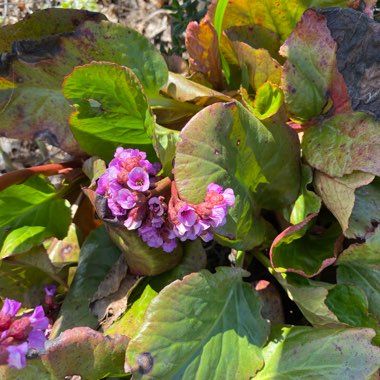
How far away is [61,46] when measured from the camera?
1.25 m

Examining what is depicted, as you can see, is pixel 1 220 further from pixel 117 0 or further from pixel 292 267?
pixel 117 0

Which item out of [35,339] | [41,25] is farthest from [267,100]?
[35,339]

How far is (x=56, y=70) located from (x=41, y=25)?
0.14m

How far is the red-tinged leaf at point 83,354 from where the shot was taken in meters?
1.05

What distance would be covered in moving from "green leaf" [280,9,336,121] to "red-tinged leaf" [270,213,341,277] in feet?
0.77

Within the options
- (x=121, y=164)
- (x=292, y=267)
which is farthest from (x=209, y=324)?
(x=121, y=164)

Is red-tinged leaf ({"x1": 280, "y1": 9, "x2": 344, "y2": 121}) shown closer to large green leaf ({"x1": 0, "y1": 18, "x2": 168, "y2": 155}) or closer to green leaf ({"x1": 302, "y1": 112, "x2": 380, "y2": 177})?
green leaf ({"x1": 302, "y1": 112, "x2": 380, "y2": 177})

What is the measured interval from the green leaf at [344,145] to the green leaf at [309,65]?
54 mm

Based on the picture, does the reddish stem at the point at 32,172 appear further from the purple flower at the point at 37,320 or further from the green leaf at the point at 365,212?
the green leaf at the point at 365,212

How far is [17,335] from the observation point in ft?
2.74

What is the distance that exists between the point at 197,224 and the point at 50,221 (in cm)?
53

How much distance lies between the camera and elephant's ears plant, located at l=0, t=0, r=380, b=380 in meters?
1.03

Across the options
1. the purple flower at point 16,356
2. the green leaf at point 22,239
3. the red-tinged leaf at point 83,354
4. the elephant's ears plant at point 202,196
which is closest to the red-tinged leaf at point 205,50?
the elephant's ears plant at point 202,196

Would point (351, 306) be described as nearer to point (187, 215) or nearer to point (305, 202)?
point (305, 202)
